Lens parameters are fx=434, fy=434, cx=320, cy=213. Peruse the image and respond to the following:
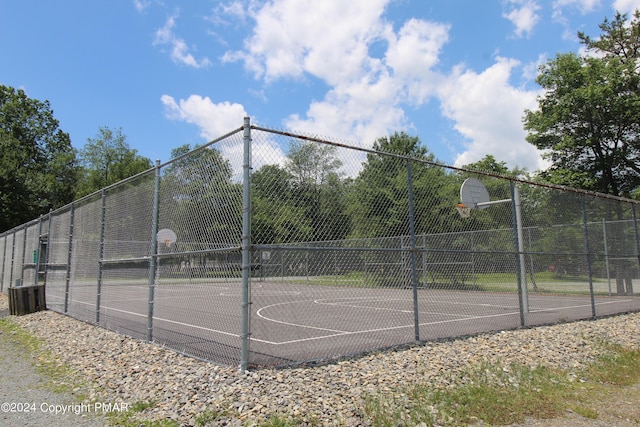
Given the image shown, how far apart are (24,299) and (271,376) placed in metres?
9.73

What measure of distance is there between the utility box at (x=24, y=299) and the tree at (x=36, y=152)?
30679 millimetres

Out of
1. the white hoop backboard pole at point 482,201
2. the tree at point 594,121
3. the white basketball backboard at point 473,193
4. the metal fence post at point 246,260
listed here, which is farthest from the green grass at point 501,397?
the tree at point 594,121

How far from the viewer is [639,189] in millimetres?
19188

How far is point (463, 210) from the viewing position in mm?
9328

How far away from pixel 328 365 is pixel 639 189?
19.9 m

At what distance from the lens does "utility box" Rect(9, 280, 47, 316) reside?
444 inches

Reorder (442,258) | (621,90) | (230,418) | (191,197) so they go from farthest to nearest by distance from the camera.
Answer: (621,90), (442,258), (191,197), (230,418)

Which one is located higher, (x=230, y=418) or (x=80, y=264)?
(x=80, y=264)

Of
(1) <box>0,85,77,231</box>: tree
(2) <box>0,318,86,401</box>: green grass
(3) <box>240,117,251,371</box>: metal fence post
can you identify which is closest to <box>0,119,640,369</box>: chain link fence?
(3) <box>240,117,251,371</box>: metal fence post

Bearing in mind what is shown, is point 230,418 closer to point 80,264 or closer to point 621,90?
point 80,264

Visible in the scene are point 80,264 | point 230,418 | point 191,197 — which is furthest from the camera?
point 80,264

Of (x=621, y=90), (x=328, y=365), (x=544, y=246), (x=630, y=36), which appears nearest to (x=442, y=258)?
(x=544, y=246)

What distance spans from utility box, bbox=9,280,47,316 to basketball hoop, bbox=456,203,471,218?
1101cm

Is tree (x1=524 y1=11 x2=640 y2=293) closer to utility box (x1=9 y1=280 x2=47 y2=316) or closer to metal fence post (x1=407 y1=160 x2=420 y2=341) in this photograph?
metal fence post (x1=407 y1=160 x2=420 y2=341)
